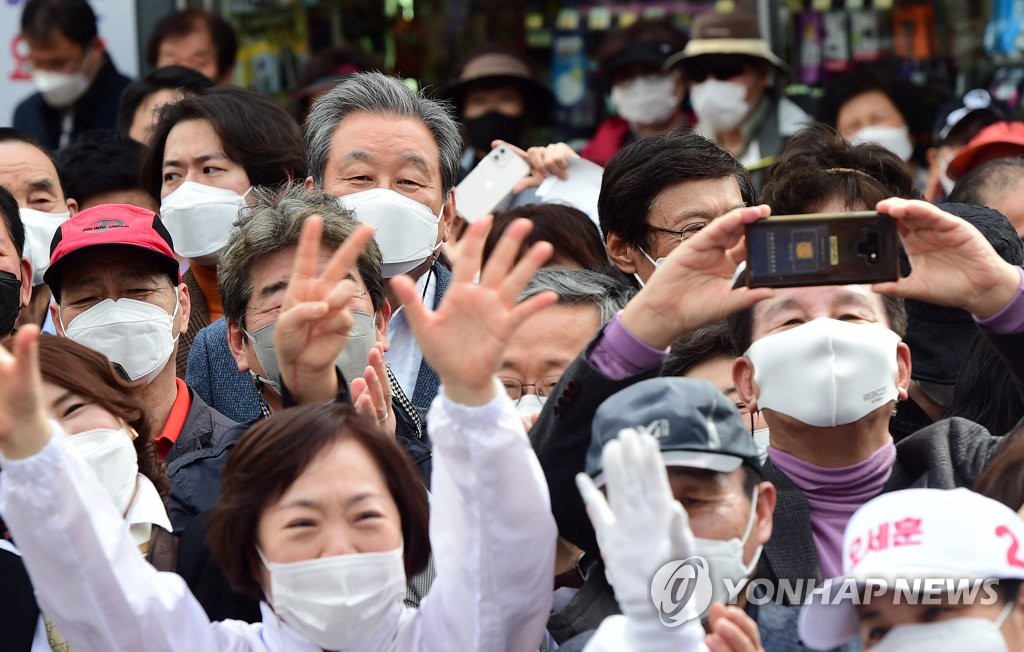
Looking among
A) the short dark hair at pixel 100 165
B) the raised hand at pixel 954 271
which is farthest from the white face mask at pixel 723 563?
the short dark hair at pixel 100 165

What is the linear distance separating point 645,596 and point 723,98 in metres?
4.57

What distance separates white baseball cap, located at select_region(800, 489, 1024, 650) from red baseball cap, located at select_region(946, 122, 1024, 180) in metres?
3.75

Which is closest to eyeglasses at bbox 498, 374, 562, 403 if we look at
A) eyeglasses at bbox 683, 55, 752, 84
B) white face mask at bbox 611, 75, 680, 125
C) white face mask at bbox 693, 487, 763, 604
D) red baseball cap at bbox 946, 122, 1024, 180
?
white face mask at bbox 693, 487, 763, 604

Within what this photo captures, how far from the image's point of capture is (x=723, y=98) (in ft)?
23.3

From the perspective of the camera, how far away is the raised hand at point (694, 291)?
11.3ft

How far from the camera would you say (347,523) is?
3215mm

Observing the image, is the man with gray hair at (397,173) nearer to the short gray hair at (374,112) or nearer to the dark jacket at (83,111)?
the short gray hair at (374,112)

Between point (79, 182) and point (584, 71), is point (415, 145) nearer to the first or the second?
point (79, 182)

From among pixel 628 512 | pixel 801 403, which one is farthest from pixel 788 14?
pixel 628 512

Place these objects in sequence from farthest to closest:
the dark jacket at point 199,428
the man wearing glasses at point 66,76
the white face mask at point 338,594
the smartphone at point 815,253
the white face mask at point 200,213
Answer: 1. the man wearing glasses at point 66,76
2. the white face mask at point 200,213
3. the dark jacket at point 199,428
4. the smartphone at point 815,253
5. the white face mask at point 338,594

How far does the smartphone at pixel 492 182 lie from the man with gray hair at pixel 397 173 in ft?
1.21

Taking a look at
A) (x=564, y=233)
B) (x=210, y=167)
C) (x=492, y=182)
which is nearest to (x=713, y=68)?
(x=492, y=182)

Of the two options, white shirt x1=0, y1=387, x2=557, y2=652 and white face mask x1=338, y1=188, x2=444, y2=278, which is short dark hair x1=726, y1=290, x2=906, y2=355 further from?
white face mask x1=338, y1=188, x2=444, y2=278

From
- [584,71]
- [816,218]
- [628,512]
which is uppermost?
[816,218]
